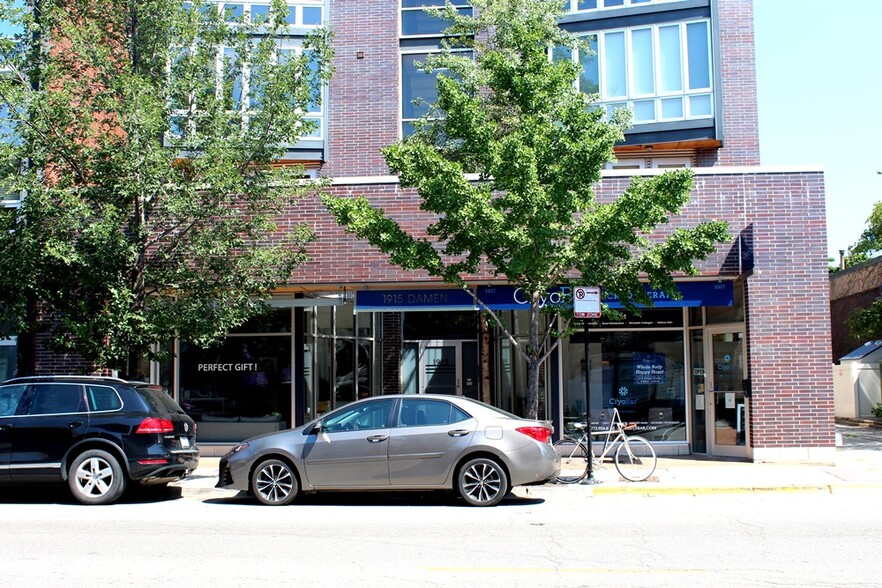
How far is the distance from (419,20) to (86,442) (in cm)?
1305

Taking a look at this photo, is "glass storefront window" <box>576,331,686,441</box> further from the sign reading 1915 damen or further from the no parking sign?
the no parking sign

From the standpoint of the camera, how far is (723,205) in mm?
15336

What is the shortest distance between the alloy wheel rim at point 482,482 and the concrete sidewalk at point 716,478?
4.19 feet

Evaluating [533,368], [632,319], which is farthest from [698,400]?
[533,368]

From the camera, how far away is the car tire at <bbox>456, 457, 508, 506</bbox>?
10.6 metres

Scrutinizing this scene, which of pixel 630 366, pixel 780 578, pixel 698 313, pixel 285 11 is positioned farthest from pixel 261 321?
pixel 780 578

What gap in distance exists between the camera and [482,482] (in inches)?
420

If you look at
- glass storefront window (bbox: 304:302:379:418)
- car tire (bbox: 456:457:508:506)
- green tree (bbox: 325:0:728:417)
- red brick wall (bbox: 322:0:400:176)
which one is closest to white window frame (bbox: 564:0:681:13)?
red brick wall (bbox: 322:0:400:176)

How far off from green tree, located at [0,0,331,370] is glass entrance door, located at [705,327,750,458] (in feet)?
26.4

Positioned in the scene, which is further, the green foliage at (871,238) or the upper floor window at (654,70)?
the green foliage at (871,238)

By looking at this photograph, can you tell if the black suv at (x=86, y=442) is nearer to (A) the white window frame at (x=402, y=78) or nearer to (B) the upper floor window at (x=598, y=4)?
(A) the white window frame at (x=402, y=78)

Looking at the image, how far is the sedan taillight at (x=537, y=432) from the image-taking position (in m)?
10.7

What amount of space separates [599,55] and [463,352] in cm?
795

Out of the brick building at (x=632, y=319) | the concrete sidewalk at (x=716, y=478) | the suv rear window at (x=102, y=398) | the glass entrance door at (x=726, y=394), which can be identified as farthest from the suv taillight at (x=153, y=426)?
the glass entrance door at (x=726, y=394)
